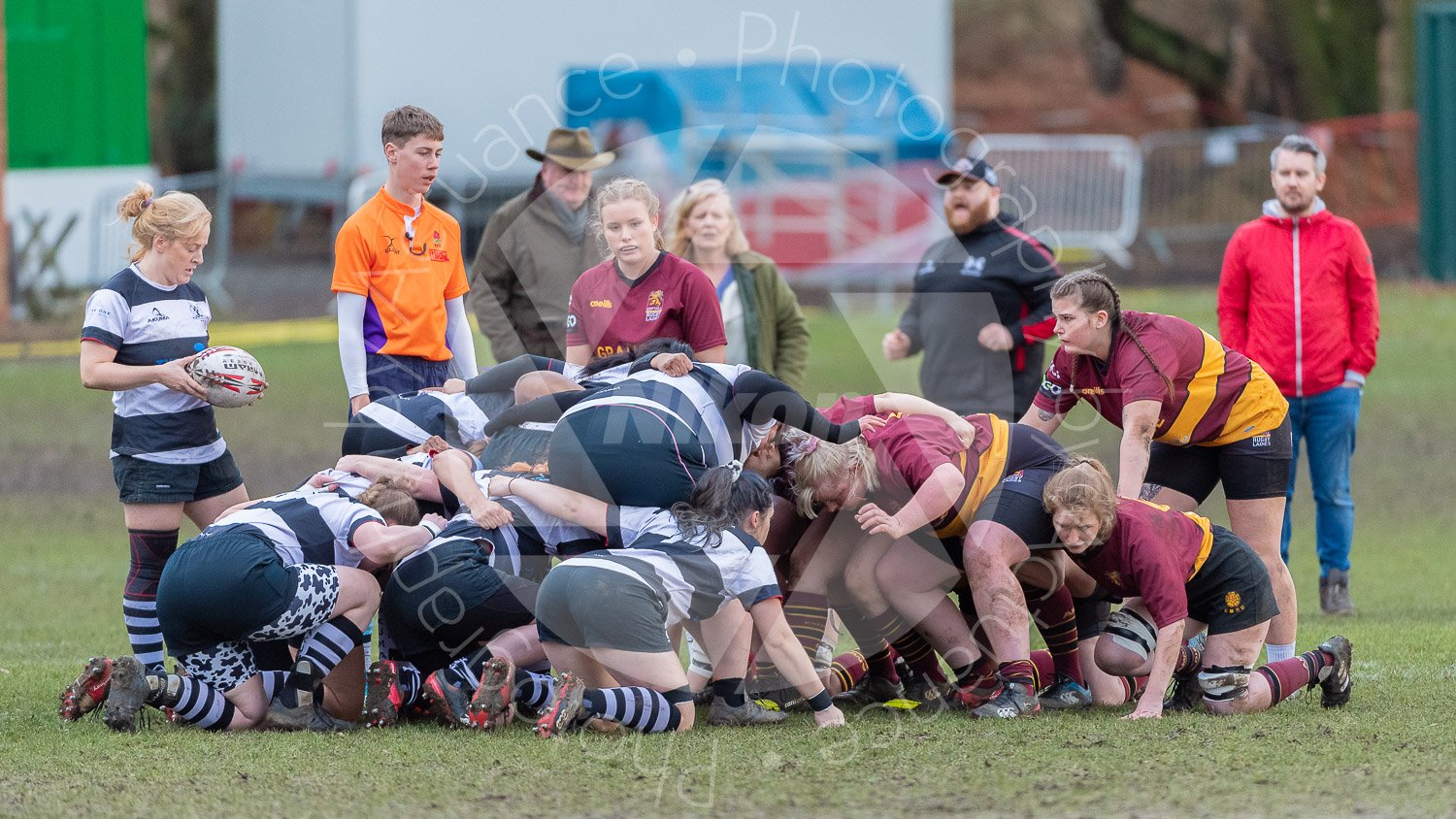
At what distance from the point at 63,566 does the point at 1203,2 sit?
32.5 meters

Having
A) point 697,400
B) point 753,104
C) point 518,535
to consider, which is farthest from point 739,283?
point 753,104

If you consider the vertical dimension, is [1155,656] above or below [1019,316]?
below

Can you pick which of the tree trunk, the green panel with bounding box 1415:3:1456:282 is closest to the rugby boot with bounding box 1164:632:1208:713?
the green panel with bounding box 1415:3:1456:282

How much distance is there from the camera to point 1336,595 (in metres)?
7.45

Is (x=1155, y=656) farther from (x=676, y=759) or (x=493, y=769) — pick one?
(x=493, y=769)

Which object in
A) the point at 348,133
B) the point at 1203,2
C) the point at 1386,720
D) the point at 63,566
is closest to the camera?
the point at 1386,720

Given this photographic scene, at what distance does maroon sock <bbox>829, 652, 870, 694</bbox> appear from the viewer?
225 inches

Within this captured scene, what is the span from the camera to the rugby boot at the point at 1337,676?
547 cm

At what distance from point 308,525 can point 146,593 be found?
0.84m

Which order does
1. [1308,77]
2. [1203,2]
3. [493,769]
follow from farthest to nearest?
[1203,2]
[1308,77]
[493,769]

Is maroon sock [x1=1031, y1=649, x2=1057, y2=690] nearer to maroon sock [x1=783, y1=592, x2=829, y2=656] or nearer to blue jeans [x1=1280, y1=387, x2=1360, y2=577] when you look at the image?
maroon sock [x1=783, y1=592, x2=829, y2=656]

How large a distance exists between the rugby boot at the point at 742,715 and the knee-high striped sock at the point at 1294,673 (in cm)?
161

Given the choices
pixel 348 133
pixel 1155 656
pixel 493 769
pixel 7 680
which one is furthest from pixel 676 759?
pixel 348 133

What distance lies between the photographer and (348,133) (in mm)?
16938
